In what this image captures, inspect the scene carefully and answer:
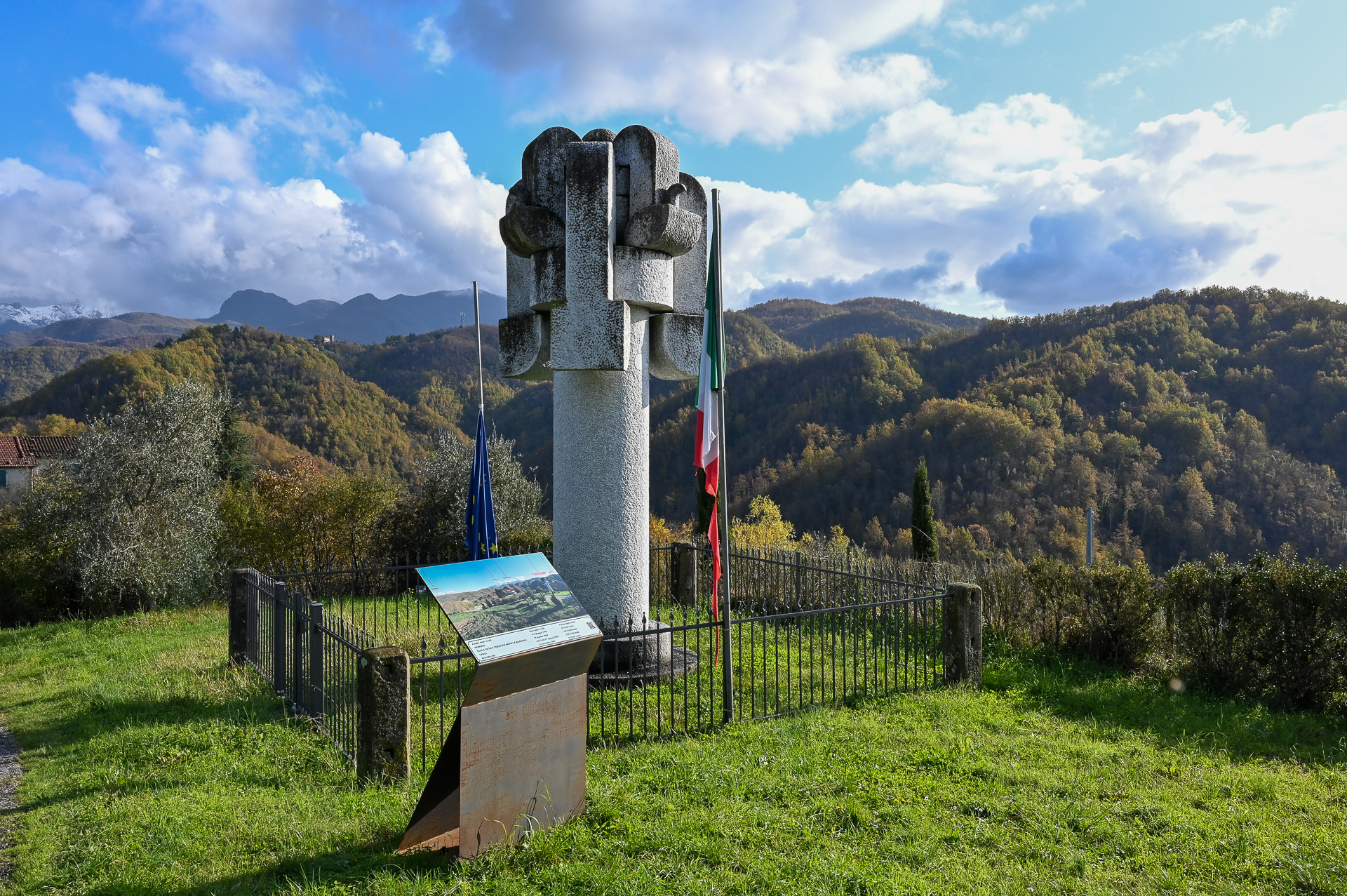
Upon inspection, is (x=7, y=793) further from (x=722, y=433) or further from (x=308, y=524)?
(x=308, y=524)

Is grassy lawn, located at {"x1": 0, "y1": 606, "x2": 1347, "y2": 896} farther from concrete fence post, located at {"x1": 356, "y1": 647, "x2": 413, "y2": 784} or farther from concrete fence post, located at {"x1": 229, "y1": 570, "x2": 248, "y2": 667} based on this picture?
concrete fence post, located at {"x1": 229, "y1": 570, "x2": 248, "y2": 667}

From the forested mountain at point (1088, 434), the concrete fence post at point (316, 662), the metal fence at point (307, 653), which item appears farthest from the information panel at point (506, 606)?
the forested mountain at point (1088, 434)

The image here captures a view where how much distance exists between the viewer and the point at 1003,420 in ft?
151

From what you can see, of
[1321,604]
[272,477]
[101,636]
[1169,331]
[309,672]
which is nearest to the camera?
[309,672]

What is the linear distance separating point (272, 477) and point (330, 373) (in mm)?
37951

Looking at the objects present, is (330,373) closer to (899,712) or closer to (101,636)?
(101,636)

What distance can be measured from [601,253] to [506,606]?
13.6 ft

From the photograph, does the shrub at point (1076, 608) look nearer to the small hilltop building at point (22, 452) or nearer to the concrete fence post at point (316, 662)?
the concrete fence post at point (316, 662)

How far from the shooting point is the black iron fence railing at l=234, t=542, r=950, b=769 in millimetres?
5895

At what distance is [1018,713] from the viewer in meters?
6.62

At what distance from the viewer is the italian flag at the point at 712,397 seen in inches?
238

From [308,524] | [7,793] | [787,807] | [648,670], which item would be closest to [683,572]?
[648,670]


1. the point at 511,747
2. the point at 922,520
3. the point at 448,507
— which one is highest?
the point at 448,507

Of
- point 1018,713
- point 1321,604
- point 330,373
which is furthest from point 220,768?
point 330,373
